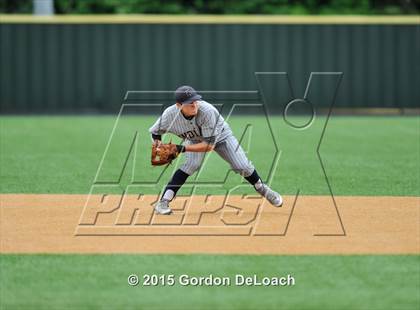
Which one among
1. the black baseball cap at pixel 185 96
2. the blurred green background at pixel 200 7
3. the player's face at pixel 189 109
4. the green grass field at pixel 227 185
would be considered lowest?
the blurred green background at pixel 200 7

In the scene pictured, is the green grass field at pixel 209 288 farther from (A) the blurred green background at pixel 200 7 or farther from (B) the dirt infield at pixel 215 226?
(A) the blurred green background at pixel 200 7

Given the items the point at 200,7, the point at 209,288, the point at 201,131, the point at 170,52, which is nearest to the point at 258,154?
the point at 201,131

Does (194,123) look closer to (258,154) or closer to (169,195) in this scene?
(169,195)

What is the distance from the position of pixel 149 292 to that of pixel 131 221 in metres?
3.38

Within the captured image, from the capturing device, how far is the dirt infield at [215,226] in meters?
9.34

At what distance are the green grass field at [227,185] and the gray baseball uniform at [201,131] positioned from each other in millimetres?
2423

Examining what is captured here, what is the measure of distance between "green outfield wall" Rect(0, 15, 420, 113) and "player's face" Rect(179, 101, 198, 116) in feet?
64.0

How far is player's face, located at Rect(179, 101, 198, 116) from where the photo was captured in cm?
1071

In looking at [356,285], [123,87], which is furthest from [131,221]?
[123,87]

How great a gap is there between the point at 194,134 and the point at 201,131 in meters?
0.14

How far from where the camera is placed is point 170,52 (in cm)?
3038

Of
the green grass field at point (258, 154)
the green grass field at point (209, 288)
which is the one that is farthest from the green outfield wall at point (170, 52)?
the green grass field at point (209, 288)

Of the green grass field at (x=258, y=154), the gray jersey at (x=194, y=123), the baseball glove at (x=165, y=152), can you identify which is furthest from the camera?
the green grass field at (x=258, y=154)

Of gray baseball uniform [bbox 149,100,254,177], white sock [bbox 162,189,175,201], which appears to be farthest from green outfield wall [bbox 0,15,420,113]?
white sock [bbox 162,189,175,201]
